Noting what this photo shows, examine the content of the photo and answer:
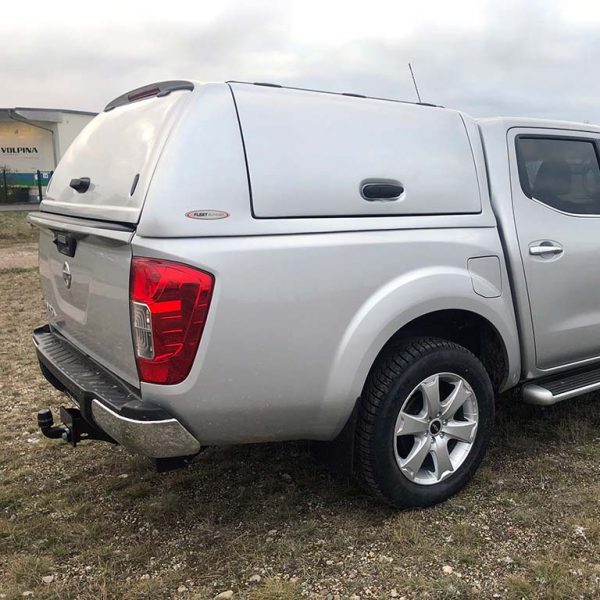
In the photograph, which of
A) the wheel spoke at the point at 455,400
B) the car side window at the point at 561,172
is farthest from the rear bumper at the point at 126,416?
the car side window at the point at 561,172

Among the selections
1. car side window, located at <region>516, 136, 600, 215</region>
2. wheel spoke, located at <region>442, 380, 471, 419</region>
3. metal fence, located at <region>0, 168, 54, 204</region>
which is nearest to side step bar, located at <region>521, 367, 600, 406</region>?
wheel spoke, located at <region>442, 380, 471, 419</region>

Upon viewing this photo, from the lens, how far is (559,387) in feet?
11.0

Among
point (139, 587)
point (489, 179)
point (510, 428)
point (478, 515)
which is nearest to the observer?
point (139, 587)

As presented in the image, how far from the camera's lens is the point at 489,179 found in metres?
3.17

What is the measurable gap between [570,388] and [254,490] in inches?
68.6

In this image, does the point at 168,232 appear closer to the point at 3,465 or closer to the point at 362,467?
the point at 362,467

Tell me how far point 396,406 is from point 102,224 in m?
1.46

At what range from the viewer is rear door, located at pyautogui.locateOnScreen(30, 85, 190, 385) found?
244cm

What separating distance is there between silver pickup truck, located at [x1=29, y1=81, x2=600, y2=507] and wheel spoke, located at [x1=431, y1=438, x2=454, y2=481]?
0.4 inches

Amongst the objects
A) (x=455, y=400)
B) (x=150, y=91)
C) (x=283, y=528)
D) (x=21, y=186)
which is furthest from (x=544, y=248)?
(x=21, y=186)

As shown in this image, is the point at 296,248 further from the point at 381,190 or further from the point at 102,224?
the point at 102,224

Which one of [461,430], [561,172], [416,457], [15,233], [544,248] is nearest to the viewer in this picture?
[416,457]

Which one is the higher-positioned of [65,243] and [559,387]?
[65,243]

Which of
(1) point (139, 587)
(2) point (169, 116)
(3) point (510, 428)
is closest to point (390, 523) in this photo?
(1) point (139, 587)
